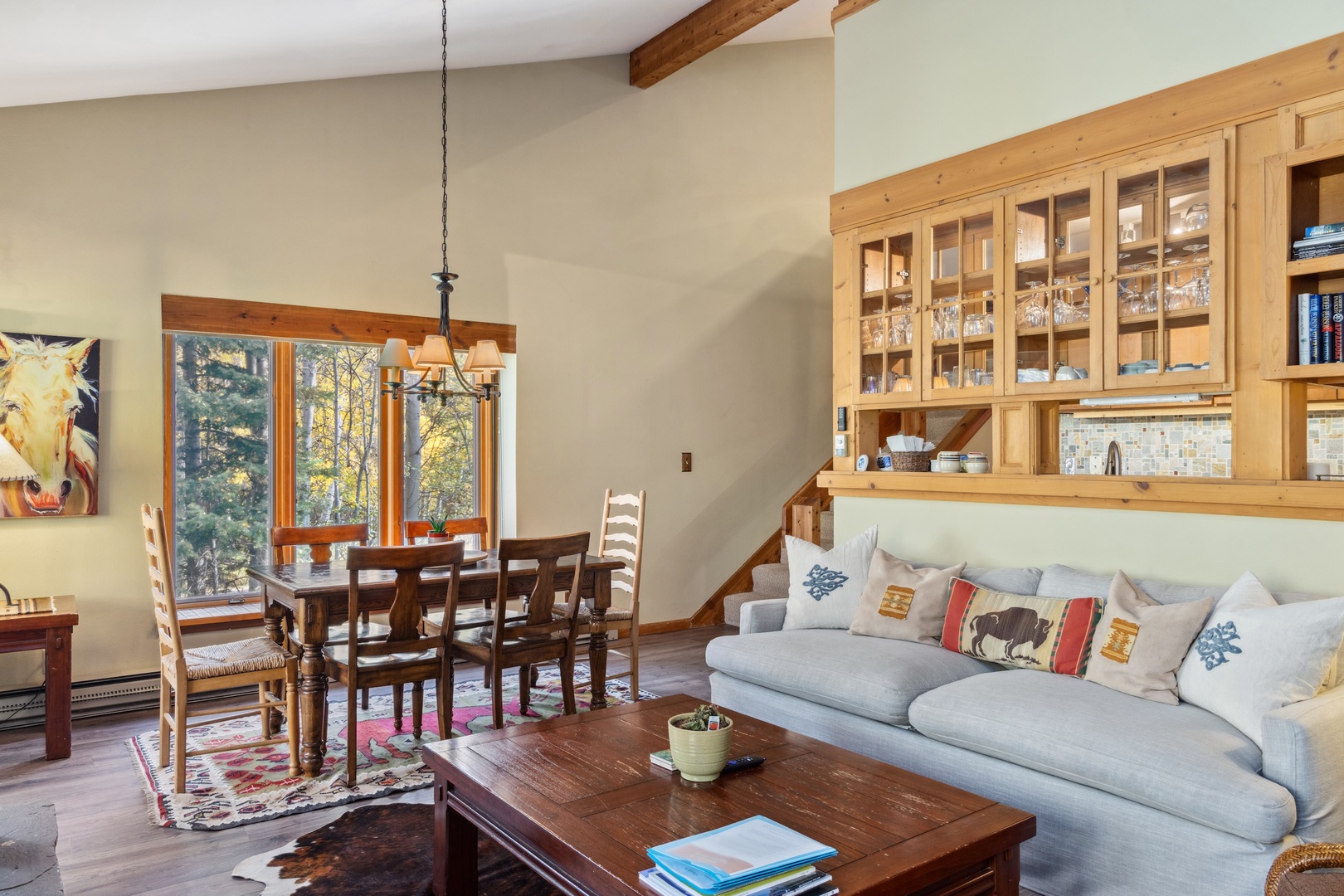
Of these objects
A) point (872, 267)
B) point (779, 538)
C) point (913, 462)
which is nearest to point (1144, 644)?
point (913, 462)

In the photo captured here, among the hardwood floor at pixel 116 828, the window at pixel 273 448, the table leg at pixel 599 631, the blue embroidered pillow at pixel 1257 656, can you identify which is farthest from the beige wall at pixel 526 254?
the blue embroidered pillow at pixel 1257 656

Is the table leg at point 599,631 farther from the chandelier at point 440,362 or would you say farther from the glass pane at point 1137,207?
the glass pane at point 1137,207

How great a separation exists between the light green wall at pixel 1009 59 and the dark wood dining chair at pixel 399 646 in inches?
116

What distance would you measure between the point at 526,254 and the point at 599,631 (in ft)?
8.63

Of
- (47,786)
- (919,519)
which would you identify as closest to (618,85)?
(919,519)

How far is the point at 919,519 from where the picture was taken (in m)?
4.36

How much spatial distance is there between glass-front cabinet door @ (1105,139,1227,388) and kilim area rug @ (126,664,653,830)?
291cm

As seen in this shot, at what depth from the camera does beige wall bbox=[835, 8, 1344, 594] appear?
3086mm

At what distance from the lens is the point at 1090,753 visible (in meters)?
2.45

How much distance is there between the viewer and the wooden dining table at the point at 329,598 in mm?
3445

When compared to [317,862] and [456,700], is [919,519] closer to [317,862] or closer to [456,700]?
[456,700]

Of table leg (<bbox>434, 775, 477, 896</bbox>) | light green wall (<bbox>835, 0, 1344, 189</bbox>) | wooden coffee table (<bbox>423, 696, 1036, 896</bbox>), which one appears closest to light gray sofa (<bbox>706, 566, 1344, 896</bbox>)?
wooden coffee table (<bbox>423, 696, 1036, 896</bbox>)

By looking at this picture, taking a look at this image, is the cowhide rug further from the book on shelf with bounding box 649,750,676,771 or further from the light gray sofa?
the light gray sofa

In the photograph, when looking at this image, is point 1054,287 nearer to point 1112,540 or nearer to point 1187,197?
point 1187,197
